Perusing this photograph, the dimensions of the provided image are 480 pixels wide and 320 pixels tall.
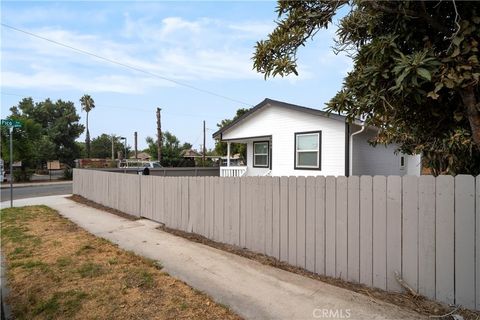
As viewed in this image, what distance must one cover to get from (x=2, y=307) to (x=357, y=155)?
9.79m

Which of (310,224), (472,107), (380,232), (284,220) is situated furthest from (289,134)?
(472,107)

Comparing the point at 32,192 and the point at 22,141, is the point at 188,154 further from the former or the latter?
the point at 32,192

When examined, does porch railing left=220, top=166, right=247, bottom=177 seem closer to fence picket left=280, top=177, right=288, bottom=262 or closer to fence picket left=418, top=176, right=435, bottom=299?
fence picket left=280, top=177, right=288, bottom=262

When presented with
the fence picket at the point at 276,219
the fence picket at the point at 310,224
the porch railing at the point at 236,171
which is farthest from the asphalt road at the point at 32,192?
the fence picket at the point at 310,224

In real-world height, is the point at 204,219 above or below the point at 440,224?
below

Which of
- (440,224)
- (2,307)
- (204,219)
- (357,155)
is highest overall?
(357,155)

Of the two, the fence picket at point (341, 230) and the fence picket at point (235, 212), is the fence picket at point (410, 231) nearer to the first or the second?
the fence picket at point (341, 230)

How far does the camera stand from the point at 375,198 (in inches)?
171

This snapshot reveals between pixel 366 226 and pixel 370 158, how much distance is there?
7.90 meters

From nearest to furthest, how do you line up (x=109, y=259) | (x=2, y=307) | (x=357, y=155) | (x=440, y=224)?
(x=440, y=224) → (x=2, y=307) → (x=109, y=259) → (x=357, y=155)

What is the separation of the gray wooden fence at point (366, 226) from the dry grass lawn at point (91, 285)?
1.77 meters

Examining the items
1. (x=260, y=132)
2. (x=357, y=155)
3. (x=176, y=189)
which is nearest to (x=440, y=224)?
(x=176, y=189)

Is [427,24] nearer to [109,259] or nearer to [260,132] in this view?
[109,259]

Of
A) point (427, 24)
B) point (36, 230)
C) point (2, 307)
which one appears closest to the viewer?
point (427, 24)
